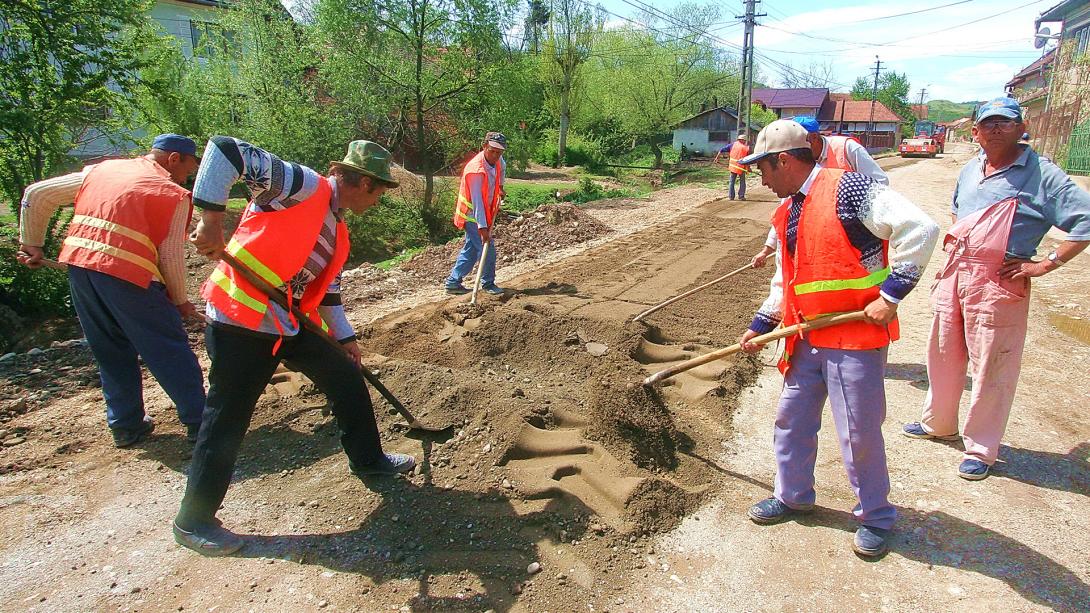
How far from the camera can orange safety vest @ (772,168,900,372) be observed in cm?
255

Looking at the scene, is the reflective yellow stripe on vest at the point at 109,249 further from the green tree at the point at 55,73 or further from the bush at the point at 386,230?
the bush at the point at 386,230

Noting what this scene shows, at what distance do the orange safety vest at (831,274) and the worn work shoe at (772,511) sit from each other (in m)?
0.91

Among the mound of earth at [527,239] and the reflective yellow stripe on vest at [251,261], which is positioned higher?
the reflective yellow stripe on vest at [251,261]

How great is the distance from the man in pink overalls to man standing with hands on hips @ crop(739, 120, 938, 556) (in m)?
1.03

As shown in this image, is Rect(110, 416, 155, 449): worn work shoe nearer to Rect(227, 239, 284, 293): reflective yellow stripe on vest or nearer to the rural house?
Rect(227, 239, 284, 293): reflective yellow stripe on vest

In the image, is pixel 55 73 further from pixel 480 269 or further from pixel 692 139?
pixel 692 139

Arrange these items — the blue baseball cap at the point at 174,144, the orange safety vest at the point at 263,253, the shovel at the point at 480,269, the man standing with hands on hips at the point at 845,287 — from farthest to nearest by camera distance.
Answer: the shovel at the point at 480,269 < the blue baseball cap at the point at 174,144 < the orange safety vest at the point at 263,253 < the man standing with hands on hips at the point at 845,287

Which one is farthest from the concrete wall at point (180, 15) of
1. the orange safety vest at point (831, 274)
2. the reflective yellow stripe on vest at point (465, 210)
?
the orange safety vest at point (831, 274)

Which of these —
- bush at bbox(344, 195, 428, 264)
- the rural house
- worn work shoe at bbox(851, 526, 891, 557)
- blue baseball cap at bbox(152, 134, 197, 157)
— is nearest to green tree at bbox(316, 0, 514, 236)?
bush at bbox(344, 195, 428, 264)

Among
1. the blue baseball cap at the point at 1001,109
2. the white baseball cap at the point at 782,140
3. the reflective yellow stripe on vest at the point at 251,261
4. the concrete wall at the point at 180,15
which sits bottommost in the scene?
the reflective yellow stripe on vest at the point at 251,261

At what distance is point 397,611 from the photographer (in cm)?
247

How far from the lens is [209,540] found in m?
2.80

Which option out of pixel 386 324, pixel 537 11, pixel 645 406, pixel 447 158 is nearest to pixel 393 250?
pixel 447 158

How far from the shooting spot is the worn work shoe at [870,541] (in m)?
2.75
